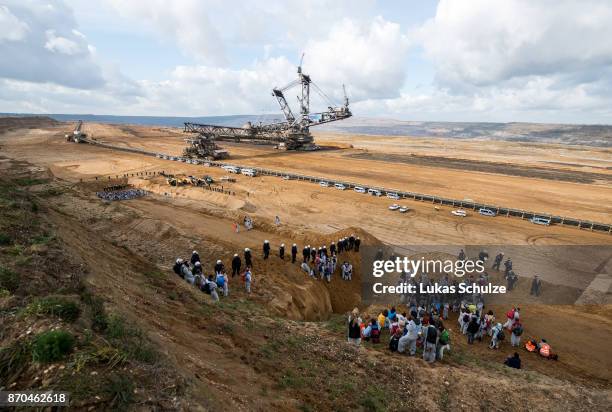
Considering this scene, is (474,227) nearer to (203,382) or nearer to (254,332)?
(254,332)

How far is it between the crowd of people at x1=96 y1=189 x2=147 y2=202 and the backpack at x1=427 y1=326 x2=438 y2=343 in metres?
33.9

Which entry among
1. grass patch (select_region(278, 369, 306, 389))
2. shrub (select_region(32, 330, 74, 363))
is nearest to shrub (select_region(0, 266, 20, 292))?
shrub (select_region(32, 330, 74, 363))

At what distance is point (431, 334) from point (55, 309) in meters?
Answer: 9.83

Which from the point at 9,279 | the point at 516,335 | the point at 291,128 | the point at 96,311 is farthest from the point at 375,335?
the point at 291,128

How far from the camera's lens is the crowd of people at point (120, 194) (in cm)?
3616

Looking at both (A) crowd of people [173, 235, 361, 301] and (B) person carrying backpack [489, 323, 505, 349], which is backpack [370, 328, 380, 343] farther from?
(A) crowd of people [173, 235, 361, 301]

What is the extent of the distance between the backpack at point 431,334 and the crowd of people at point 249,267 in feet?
25.9

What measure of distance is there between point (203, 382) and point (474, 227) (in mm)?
32873

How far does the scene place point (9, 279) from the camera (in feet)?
27.4

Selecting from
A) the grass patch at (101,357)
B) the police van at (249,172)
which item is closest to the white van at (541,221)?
the police van at (249,172)

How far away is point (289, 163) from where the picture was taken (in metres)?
70.5

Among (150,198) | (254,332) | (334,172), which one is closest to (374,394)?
(254,332)

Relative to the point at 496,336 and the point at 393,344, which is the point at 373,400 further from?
the point at 496,336

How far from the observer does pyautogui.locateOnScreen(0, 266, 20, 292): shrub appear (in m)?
8.07
